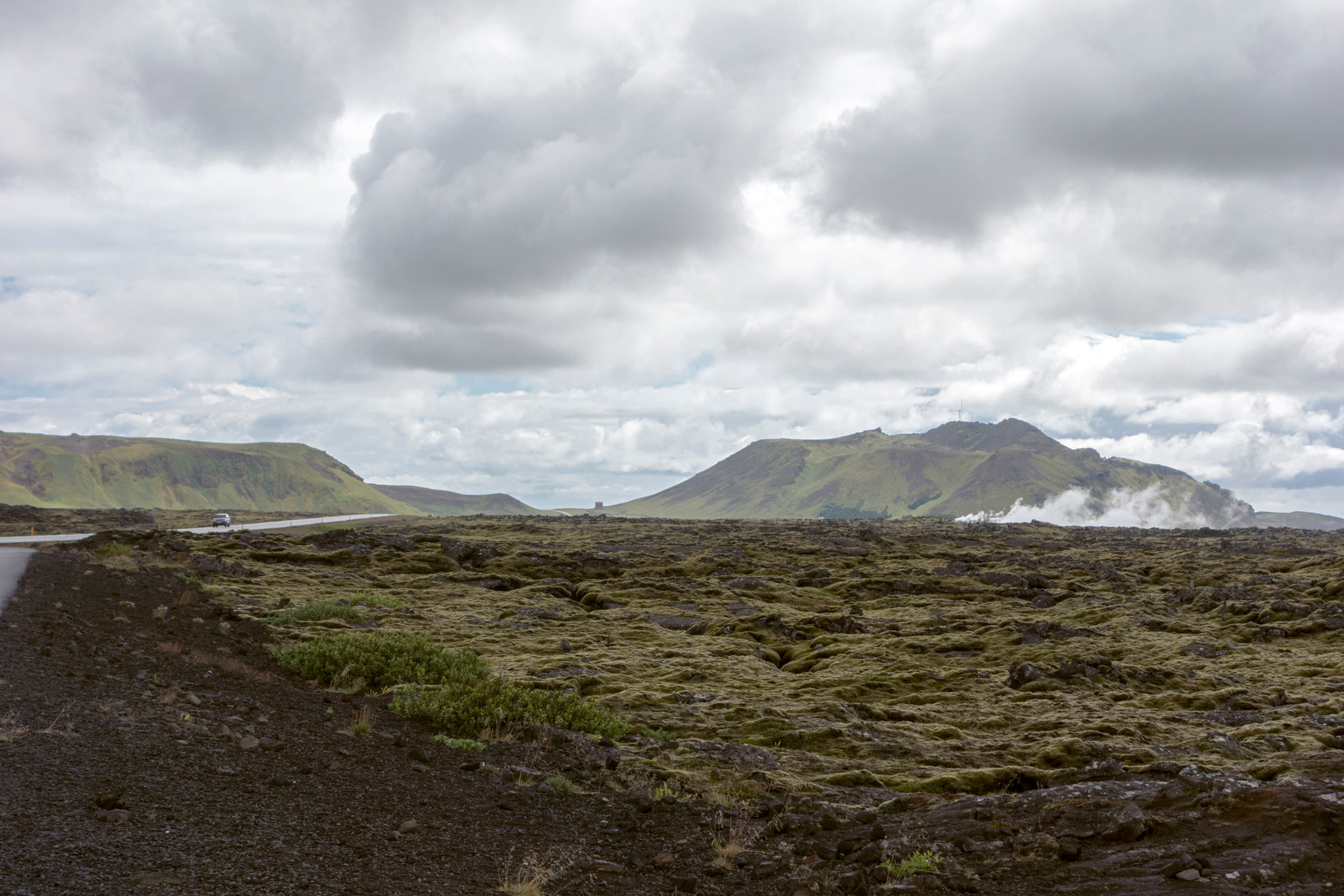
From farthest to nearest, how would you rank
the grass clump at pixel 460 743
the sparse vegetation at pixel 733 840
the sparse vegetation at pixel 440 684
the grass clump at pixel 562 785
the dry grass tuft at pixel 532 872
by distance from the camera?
the sparse vegetation at pixel 440 684, the grass clump at pixel 460 743, the grass clump at pixel 562 785, the sparse vegetation at pixel 733 840, the dry grass tuft at pixel 532 872

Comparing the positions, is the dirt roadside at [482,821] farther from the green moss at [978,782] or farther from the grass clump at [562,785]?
the green moss at [978,782]

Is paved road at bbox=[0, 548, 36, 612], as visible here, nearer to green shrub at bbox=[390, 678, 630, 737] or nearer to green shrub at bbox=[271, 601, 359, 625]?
green shrub at bbox=[271, 601, 359, 625]

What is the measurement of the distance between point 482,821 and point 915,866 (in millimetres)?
6509

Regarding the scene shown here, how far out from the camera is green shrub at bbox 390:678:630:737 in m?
18.1

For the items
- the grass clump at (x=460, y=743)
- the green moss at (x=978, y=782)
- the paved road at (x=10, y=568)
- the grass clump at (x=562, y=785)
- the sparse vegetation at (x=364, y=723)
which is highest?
the paved road at (x=10, y=568)

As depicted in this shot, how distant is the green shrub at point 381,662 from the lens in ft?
71.1

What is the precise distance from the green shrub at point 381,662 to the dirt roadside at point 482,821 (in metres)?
4.14

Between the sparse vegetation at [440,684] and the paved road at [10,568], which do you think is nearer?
the sparse vegetation at [440,684]

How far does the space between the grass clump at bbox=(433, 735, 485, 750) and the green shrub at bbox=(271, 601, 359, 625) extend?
1779 centimetres

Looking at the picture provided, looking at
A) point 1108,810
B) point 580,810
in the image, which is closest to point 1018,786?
point 1108,810

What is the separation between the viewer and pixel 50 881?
8.27 meters

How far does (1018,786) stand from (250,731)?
14.9 meters

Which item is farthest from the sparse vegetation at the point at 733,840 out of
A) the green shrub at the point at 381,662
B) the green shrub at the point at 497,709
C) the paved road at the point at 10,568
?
the paved road at the point at 10,568

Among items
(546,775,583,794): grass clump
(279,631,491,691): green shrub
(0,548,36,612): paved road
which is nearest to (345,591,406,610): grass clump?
(0,548,36,612): paved road
